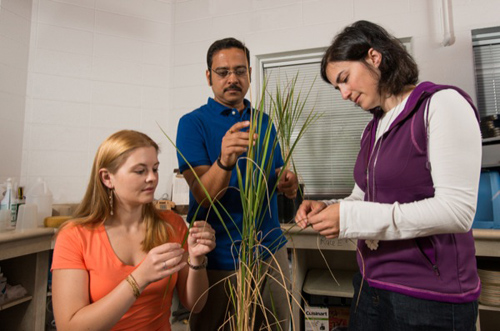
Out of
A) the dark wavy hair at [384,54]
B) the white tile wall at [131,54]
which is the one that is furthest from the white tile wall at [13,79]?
the dark wavy hair at [384,54]

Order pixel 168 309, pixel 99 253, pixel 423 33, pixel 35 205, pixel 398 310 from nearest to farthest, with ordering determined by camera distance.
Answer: pixel 398 310 < pixel 99 253 < pixel 168 309 < pixel 35 205 < pixel 423 33

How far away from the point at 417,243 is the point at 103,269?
1078 millimetres

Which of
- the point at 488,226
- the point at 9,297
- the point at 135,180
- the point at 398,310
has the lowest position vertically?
the point at 9,297

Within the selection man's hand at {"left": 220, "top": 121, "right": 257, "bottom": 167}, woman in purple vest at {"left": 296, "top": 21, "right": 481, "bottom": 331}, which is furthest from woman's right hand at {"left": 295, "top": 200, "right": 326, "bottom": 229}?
man's hand at {"left": 220, "top": 121, "right": 257, "bottom": 167}

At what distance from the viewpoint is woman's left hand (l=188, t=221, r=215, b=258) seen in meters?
1.03

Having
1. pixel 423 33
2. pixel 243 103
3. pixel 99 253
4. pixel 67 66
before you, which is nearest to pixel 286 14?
pixel 423 33

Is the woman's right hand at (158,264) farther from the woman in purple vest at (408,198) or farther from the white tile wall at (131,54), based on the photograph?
the white tile wall at (131,54)

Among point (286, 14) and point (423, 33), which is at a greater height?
point (286, 14)

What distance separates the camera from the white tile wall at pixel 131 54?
2404mm

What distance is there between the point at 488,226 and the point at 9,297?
313cm

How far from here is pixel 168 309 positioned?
1.27 meters

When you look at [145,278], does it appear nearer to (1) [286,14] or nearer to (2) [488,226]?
(2) [488,226]

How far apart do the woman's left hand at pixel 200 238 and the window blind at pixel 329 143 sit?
1.75 metres

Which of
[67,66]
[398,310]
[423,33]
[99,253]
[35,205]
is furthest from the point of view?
[67,66]
